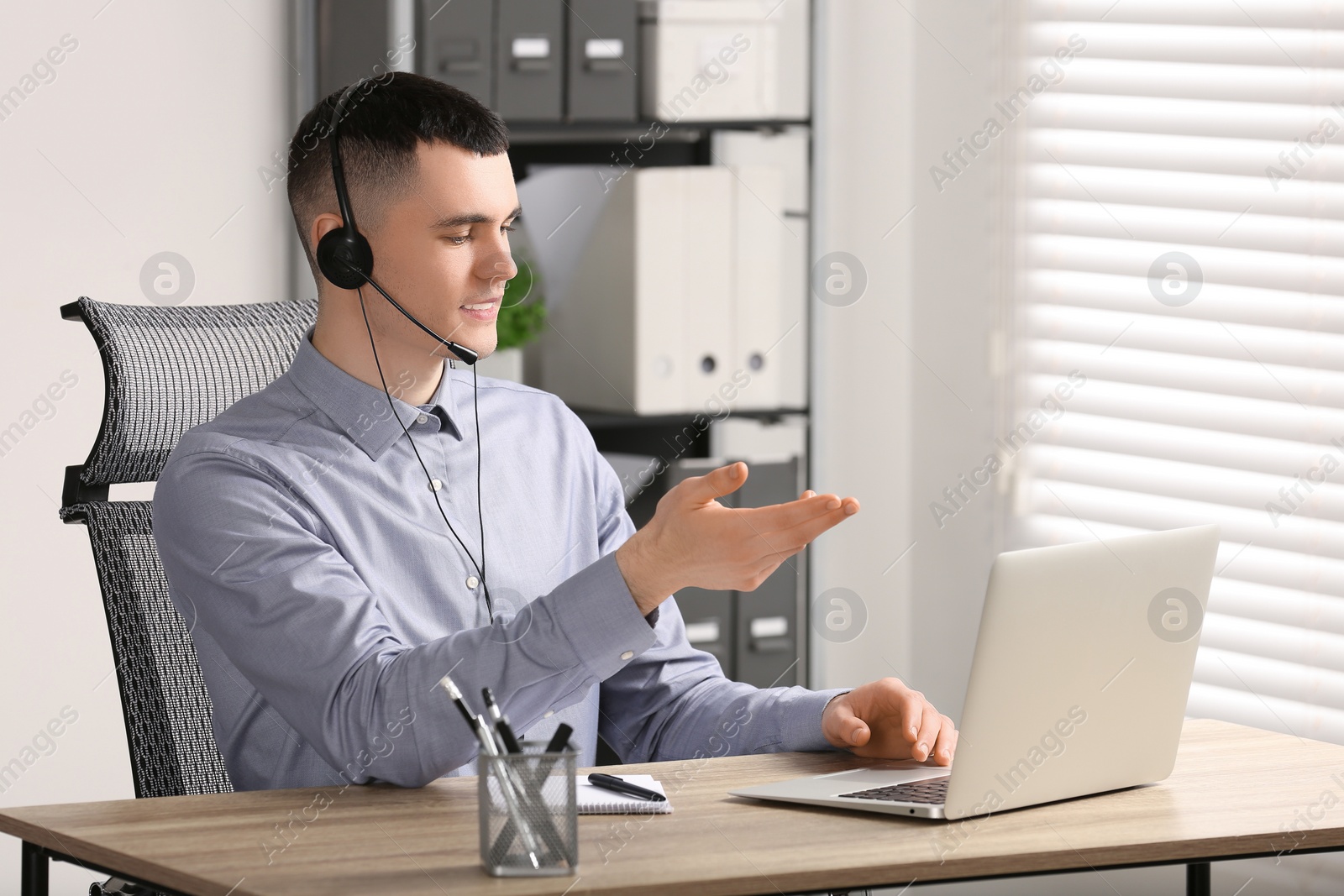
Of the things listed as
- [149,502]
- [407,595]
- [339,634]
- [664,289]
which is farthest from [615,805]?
[664,289]

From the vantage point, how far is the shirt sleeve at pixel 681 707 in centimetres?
153

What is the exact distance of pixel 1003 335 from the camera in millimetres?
2951

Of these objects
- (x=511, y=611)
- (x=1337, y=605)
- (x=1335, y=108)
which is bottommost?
(x=1337, y=605)

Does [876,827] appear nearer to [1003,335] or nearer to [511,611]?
[511,611]

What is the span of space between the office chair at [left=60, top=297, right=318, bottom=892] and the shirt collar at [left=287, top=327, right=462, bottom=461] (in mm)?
169

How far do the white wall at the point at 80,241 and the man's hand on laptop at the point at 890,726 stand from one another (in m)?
1.62

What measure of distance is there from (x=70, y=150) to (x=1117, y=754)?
206 centimetres

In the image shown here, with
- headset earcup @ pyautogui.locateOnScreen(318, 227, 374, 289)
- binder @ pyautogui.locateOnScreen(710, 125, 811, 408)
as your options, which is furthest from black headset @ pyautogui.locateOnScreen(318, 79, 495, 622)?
binder @ pyautogui.locateOnScreen(710, 125, 811, 408)

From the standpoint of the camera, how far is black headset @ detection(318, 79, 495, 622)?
1.54 m

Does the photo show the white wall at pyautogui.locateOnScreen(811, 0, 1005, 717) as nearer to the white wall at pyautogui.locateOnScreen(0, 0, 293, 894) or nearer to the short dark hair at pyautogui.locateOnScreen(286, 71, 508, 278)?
the white wall at pyautogui.locateOnScreen(0, 0, 293, 894)

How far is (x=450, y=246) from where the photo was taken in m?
1.53

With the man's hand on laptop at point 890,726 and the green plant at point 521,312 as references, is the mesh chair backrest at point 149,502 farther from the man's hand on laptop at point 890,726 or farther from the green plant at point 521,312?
the green plant at point 521,312

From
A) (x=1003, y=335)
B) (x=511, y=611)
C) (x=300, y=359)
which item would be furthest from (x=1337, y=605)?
(x=300, y=359)

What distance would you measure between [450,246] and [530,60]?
1.24 m
